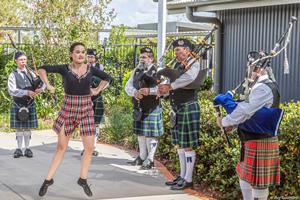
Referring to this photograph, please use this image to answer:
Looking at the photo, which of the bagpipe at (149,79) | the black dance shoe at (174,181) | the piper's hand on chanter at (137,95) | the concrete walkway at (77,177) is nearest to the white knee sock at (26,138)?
the concrete walkway at (77,177)

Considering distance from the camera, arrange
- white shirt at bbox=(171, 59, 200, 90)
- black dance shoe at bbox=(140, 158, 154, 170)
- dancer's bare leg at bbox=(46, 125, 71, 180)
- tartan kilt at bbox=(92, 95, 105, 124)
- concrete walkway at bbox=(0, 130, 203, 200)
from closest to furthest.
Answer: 1. dancer's bare leg at bbox=(46, 125, 71, 180)
2. concrete walkway at bbox=(0, 130, 203, 200)
3. white shirt at bbox=(171, 59, 200, 90)
4. black dance shoe at bbox=(140, 158, 154, 170)
5. tartan kilt at bbox=(92, 95, 105, 124)

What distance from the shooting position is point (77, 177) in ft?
18.9

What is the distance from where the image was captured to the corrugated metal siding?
24.4ft

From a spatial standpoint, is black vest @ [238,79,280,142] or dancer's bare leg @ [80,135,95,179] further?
dancer's bare leg @ [80,135,95,179]

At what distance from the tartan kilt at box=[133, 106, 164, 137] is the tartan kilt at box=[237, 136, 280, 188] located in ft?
8.04

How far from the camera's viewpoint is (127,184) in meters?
5.46

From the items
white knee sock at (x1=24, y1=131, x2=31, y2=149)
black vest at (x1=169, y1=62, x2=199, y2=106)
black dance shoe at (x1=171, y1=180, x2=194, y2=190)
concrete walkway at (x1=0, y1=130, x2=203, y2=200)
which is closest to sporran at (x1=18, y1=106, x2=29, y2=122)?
white knee sock at (x1=24, y1=131, x2=31, y2=149)

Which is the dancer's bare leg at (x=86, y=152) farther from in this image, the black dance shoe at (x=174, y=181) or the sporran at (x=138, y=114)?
the sporran at (x=138, y=114)

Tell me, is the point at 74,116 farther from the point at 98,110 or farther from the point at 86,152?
the point at 98,110

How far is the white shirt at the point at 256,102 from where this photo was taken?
3.73 m

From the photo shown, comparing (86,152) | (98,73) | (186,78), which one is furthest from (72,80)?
(186,78)

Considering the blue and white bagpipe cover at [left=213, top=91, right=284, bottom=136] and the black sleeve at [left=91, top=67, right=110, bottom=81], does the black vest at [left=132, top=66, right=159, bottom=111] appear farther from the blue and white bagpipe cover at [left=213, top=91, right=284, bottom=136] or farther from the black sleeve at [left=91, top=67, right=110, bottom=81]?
the blue and white bagpipe cover at [left=213, top=91, right=284, bottom=136]

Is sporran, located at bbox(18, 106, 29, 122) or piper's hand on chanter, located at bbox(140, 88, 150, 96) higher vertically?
piper's hand on chanter, located at bbox(140, 88, 150, 96)

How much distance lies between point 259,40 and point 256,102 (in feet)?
15.5
